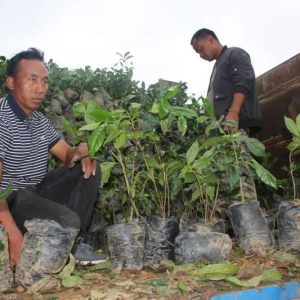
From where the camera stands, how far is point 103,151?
8.22 ft

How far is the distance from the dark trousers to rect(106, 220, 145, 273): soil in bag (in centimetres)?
19

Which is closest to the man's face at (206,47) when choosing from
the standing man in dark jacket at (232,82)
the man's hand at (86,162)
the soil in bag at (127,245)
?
the standing man in dark jacket at (232,82)

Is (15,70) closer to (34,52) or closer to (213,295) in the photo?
(34,52)

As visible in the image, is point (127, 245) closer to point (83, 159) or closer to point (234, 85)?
point (83, 159)

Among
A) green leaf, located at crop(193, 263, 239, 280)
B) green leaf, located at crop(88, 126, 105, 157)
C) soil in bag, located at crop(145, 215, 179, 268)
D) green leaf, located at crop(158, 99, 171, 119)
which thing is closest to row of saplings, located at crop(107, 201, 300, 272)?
soil in bag, located at crop(145, 215, 179, 268)

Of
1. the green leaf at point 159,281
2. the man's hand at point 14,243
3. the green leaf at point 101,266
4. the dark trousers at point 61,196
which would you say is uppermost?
the dark trousers at point 61,196

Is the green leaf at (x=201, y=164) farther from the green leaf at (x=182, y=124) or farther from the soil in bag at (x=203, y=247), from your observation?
the soil in bag at (x=203, y=247)

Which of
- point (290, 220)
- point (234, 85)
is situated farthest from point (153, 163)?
point (234, 85)

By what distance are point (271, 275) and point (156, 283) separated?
0.49 meters

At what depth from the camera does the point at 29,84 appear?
7.04 feet

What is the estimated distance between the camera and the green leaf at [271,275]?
71.2 inches

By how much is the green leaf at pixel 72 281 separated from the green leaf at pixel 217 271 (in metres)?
0.50

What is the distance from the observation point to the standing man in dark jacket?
325 centimetres

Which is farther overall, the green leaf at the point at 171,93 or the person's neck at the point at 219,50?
the person's neck at the point at 219,50
